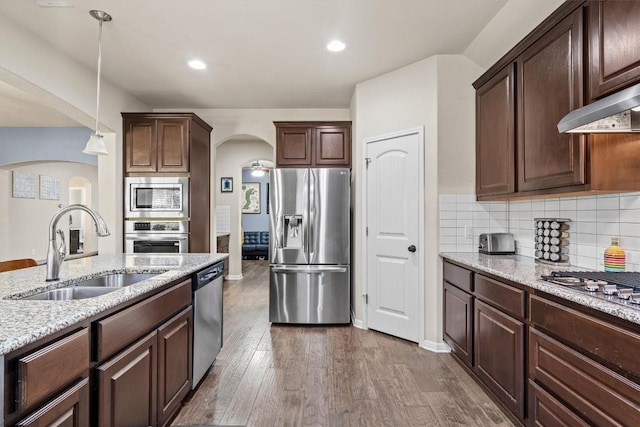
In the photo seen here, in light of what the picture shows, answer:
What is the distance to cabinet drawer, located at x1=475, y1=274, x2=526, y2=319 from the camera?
6.46 feet

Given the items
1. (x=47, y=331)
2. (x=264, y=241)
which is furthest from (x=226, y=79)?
(x=264, y=241)

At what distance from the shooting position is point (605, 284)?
159 cm

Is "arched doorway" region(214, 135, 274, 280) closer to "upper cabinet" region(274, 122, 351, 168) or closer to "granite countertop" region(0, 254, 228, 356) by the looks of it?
"upper cabinet" region(274, 122, 351, 168)

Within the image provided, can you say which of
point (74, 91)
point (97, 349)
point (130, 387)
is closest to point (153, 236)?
point (74, 91)

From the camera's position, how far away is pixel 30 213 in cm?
776

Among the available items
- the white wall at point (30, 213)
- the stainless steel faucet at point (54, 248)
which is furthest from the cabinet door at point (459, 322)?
the white wall at point (30, 213)

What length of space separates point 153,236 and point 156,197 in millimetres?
458

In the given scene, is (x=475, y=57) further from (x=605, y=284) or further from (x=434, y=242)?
(x=605, y=284)

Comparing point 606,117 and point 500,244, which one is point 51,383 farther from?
point 500,244

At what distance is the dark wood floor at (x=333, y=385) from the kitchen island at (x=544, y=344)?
0.81 feet

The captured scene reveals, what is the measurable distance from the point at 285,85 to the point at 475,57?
79.4 inches

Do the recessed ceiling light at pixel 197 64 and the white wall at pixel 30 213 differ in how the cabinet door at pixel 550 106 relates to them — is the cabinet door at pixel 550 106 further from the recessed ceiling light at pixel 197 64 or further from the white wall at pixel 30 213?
the white wall at pixel 30 213

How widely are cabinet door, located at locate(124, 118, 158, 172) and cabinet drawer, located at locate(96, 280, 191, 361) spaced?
2.51 m

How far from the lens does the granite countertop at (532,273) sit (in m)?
1.33
